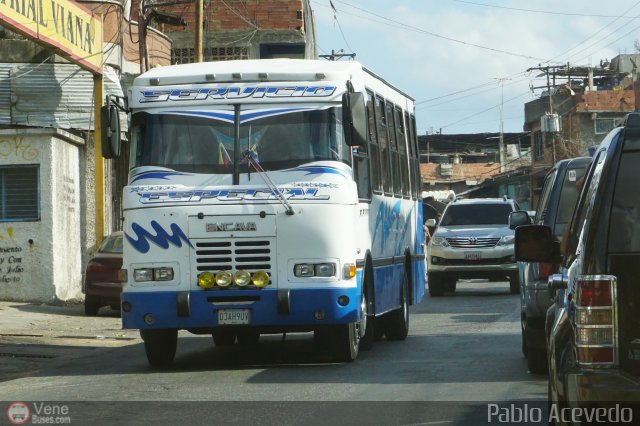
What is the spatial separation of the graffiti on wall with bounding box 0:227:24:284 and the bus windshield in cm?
1211

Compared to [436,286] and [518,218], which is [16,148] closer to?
[436,286]

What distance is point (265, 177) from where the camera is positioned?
534 inches

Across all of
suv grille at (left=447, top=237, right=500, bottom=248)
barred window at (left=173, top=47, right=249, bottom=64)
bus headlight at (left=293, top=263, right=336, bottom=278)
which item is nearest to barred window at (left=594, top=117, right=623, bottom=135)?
barred window at (left=173, top=47, right=249, bottom=64)

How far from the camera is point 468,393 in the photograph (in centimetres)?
1101

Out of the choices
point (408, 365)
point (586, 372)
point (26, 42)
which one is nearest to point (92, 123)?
point (26, 42)

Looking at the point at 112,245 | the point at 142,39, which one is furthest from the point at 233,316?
the point at 142,39

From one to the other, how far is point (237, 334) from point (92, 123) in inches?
500

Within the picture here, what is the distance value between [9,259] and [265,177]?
42.8 ft

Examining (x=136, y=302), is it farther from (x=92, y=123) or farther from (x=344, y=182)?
(x=92, y=123)

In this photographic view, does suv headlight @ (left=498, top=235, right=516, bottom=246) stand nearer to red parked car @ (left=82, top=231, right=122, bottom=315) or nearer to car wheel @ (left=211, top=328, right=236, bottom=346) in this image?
red parked car @ (left=82, top=231, right=122, bottom=315)

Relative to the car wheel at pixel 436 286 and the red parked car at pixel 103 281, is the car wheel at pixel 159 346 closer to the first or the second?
the red parked car at pixel 103 281

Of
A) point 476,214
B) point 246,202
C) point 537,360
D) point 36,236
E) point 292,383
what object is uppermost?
point 476,214

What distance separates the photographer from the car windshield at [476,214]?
94.8 ft

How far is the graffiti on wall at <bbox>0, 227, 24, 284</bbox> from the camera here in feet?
83.1
